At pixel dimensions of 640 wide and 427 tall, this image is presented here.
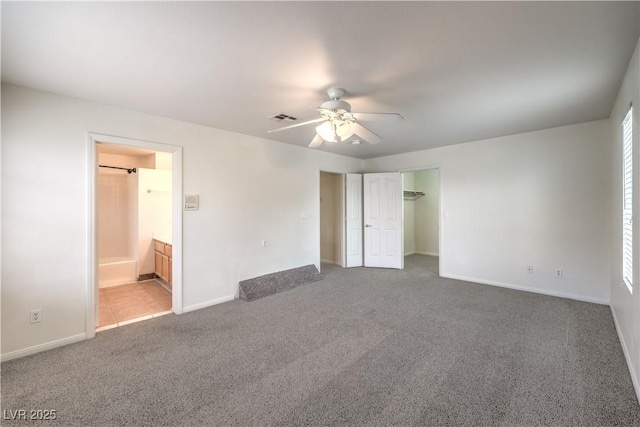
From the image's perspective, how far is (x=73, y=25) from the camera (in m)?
1.67

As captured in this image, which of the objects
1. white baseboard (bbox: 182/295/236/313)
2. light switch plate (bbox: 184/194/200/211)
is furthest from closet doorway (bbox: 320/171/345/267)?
light switch plate (bbox: 184/194/200/211)

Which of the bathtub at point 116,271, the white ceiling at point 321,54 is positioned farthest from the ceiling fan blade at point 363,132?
the bathtub at point 116,271

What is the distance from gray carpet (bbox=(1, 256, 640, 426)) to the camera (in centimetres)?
173

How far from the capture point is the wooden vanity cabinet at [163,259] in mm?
4465

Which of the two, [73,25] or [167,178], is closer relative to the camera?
[73,25]

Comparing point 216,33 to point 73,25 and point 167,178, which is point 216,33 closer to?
point 73,25

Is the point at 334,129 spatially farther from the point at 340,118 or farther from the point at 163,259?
the point at 163,259

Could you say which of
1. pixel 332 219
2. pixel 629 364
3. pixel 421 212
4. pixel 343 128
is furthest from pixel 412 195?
pixel 629 364

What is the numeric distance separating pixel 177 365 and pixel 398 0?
306 centimetres

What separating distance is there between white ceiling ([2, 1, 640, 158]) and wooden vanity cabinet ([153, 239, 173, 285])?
7.83 feet

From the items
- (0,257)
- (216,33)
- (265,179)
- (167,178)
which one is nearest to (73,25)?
(216,33)

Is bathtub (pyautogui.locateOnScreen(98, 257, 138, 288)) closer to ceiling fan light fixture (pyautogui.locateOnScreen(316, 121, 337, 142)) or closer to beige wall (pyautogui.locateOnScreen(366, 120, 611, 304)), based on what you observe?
ceiling fan light fixture (pyautogui.locateOnScreen(316, 121, 337, 142))

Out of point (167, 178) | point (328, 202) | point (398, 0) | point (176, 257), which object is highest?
point (398, 0)

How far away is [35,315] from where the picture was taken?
2.53m
